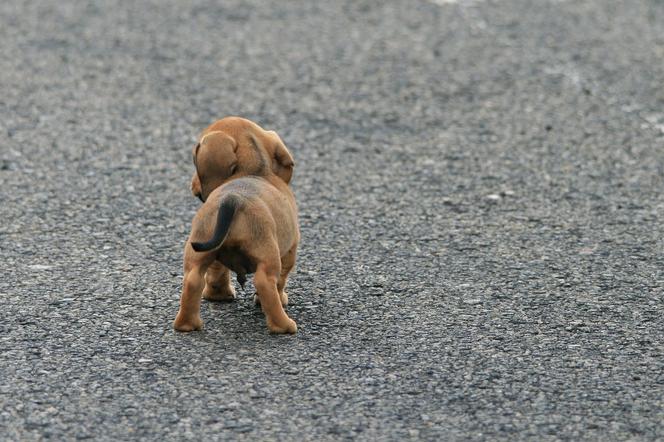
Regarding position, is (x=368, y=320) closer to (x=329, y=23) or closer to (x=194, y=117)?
(x=194, y=117)

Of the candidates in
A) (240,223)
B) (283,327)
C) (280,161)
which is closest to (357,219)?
(280,161)

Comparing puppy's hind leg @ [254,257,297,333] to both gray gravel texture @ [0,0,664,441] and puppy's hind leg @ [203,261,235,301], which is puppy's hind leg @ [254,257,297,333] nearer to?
gray gravel texture @ [0,0,664,441]

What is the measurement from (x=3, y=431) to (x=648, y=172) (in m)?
3.82

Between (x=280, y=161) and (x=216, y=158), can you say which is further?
(x=280, y=161)

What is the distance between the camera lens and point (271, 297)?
4.24 meters

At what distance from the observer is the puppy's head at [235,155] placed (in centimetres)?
448

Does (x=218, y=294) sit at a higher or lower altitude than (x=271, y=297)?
lower

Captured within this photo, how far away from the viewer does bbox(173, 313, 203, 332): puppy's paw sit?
172 inches

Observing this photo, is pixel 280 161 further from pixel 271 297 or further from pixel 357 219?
pixel 357 219

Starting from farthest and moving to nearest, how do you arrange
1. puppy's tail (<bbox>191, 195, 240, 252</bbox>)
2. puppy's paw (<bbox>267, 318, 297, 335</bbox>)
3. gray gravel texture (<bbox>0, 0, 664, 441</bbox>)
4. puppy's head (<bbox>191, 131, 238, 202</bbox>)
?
1. puppy's head (<bbox>191, 131, 238, 202</bbox>)
2. puppy's paw (<bbox>267, 318, 297, 335</bbox>)
3. puppy's tail (<bbox>191, 195, 240, 252</bbox>)
4. gray gravel texture (<bbox>0, 0, 664, 441</bbox>)

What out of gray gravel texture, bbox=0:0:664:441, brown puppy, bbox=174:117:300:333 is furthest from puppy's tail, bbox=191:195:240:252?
gray gravel texture, bbox=0:0:664:441

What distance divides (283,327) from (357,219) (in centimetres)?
147

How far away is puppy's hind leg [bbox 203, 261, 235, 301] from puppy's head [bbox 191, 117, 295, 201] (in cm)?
26

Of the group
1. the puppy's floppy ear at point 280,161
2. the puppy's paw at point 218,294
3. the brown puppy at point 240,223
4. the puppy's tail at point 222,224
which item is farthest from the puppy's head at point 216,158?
the puppy's paw at point 218,294
